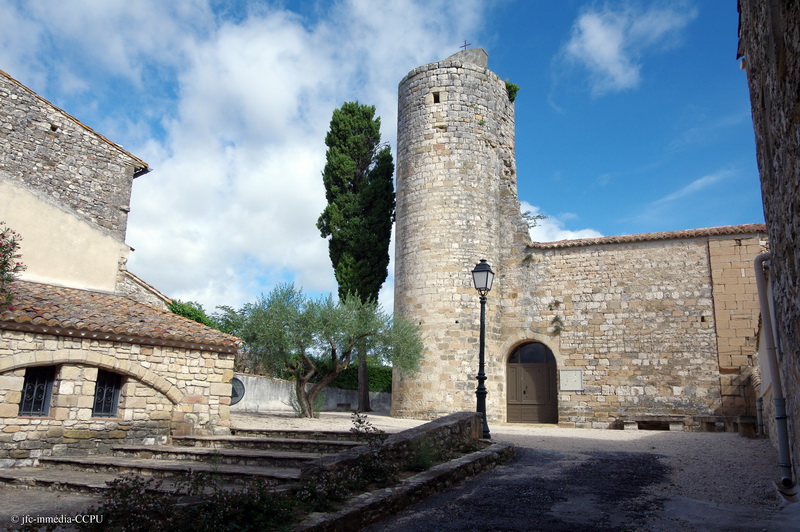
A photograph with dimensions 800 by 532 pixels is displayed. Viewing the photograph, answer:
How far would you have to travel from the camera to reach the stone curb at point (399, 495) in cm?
509

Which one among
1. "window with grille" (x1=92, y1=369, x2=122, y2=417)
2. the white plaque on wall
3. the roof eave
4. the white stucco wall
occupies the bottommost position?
"window with grille" (x1=92, y1=369, x2=122, y2=417)

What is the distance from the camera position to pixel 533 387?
18.4 meters

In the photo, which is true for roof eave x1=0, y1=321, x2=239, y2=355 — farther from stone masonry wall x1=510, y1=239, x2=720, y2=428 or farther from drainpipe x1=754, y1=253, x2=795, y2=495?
stone masonry wall x1=510, y1=239, x2=720, y2=428

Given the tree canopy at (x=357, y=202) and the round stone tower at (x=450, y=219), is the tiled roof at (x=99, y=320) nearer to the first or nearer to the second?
the round stone tower at (x=450, y=219)

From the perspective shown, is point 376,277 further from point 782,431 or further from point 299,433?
point 782,431

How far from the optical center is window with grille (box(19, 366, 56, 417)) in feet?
30.8

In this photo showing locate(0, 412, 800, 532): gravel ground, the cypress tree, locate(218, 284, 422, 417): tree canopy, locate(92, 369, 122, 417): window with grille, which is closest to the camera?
locate(0, 412, 800, 532): gravel ground

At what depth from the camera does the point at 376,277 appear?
22.5 m

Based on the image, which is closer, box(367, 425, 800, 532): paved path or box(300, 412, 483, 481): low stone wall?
box(367, 425, 800, 532): paved path

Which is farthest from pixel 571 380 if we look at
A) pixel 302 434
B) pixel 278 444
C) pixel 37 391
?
pixel 37 391

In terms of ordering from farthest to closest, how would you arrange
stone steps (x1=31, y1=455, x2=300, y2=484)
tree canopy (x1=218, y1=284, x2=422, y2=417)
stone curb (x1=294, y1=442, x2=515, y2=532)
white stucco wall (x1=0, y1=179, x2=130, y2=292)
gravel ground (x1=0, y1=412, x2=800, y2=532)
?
tree canopy (x1=218, y1=284, x2=422, y2=417), white stucco wall (x1=0, y1=179, x2=130, y2=292), stone steps (x1=31, y1=455, x2=300, y2=484), gravel ground (x1=0, y1=412, x2=800, y2=532), stone curb (x1=294, y1=442, x2=515, y2=532)

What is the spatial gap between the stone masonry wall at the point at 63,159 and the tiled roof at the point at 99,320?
13.4 ft

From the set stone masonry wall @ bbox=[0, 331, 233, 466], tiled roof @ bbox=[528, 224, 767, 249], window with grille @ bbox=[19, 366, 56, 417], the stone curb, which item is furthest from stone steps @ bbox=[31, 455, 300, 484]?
tiled roof @ bbox=[528, 224, 767, 249]

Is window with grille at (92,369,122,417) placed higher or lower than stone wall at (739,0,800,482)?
lower
